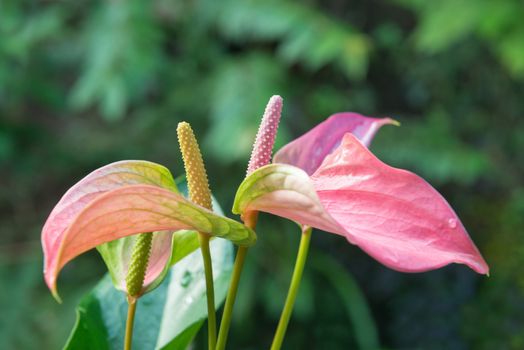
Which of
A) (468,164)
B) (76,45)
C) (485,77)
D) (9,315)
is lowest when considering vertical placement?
(9,315)

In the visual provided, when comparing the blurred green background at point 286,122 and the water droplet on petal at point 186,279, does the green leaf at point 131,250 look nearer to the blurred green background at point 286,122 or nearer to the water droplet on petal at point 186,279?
the water droplet on petal at point 186,279

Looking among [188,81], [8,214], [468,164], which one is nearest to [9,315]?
[8,214]

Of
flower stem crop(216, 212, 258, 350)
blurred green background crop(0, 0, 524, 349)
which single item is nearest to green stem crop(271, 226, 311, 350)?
flower stem crop(216, 212, 258, 350)

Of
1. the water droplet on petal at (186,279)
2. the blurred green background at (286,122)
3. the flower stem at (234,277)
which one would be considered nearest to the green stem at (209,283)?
the flower stem at (234,277)

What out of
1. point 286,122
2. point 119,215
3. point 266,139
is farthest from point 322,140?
point 286,122

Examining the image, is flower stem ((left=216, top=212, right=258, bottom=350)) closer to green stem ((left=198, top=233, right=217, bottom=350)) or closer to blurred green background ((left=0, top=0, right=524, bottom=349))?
green stem ((left=198, top=233, right=217, bottom=350))

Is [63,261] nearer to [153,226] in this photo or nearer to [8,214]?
[153,226]

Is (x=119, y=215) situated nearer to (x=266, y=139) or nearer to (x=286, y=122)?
(x=266, y=139)
